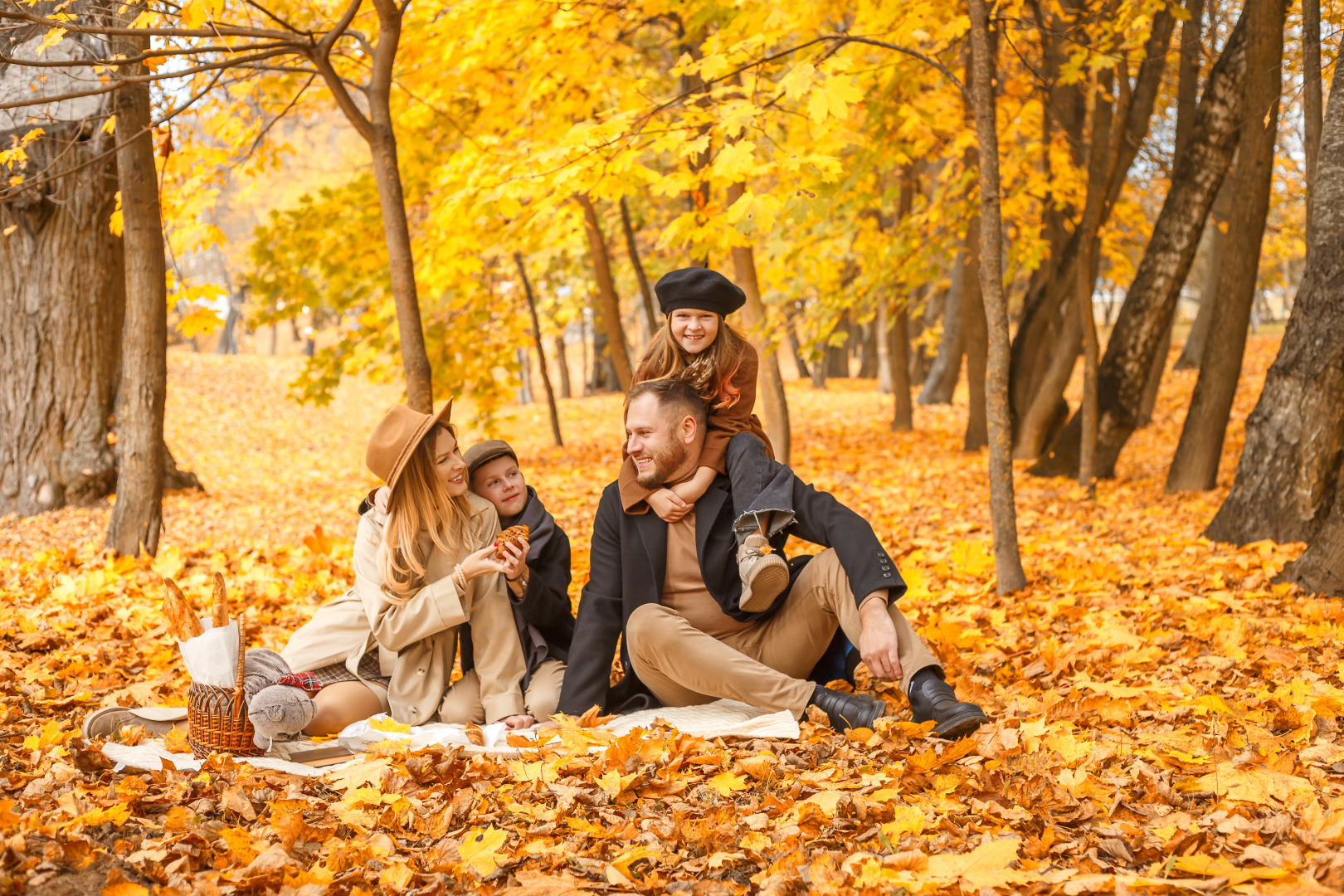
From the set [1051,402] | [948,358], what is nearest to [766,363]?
[1051,402]

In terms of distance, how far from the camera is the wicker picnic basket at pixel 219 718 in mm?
3100

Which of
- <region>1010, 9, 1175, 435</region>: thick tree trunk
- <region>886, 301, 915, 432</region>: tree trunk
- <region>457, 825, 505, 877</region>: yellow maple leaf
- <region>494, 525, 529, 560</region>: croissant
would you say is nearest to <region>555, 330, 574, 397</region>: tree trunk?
<region>886, 301, 915, 432</region>: tree trunk

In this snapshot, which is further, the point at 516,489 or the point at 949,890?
the point at 516,489

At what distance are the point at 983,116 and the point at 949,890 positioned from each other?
3719mm

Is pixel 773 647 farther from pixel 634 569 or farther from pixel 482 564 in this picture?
pixel 482 564

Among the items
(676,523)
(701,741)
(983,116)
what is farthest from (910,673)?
(983,116)

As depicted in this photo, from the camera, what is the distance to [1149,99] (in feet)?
29.8

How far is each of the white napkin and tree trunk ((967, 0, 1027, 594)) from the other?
3344 mm


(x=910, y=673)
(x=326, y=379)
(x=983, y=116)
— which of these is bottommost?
(x=910, y=673)

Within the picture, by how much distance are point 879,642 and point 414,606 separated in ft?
5.19

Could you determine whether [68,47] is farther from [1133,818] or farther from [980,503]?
[980,503]

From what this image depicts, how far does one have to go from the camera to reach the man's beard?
3.46 meters

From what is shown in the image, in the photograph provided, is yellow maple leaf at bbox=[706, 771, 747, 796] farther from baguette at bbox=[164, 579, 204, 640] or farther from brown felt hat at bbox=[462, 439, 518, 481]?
baguette at bbox=[164, 579, 204, 640]

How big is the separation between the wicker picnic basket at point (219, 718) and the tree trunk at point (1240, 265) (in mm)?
7043
